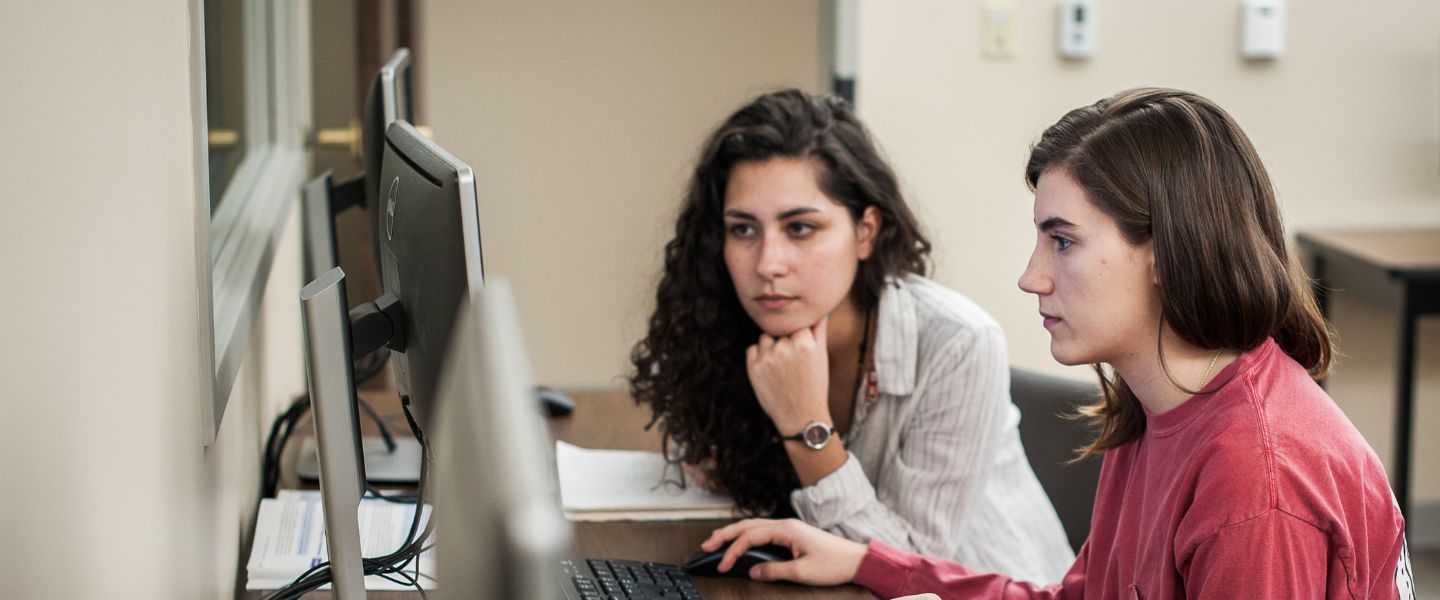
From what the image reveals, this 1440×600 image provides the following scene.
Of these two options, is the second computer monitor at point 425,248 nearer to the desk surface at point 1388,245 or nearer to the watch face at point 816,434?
the watch face at point 816,434

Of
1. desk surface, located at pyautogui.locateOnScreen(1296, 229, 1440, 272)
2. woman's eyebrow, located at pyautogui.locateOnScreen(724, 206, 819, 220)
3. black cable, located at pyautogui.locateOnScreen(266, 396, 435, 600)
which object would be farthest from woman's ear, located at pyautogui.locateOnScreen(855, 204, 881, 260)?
desk surface, located at pyautogui.locateOnScreen(1296, 229, 1440, 272)

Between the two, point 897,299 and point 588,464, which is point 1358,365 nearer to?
point 897,299

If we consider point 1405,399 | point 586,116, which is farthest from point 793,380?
point 586,116

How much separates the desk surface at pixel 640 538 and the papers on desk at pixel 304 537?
41mm

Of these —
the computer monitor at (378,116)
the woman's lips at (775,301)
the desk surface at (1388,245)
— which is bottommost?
the desk surface at (1388,245)

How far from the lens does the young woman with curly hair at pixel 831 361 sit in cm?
149

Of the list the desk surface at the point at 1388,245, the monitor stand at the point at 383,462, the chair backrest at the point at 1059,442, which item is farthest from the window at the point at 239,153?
the desk surface at the point at 1388,245

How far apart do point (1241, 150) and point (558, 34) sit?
276cm

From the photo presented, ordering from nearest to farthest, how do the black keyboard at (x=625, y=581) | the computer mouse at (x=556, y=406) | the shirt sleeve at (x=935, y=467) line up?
the black keyboard at (x=625, y=581) < the shirt sleeve at (x=935, y=467) < the computer mouse at (x=556, y=406)

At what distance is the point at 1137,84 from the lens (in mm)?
2771

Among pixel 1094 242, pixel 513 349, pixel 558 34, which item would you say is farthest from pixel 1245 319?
pixel 558 34

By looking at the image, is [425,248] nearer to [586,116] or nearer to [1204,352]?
[1204,352]

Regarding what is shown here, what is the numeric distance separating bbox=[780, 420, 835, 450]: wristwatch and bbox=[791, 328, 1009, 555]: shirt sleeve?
0.04m

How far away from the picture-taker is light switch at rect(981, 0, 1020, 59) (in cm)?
275
